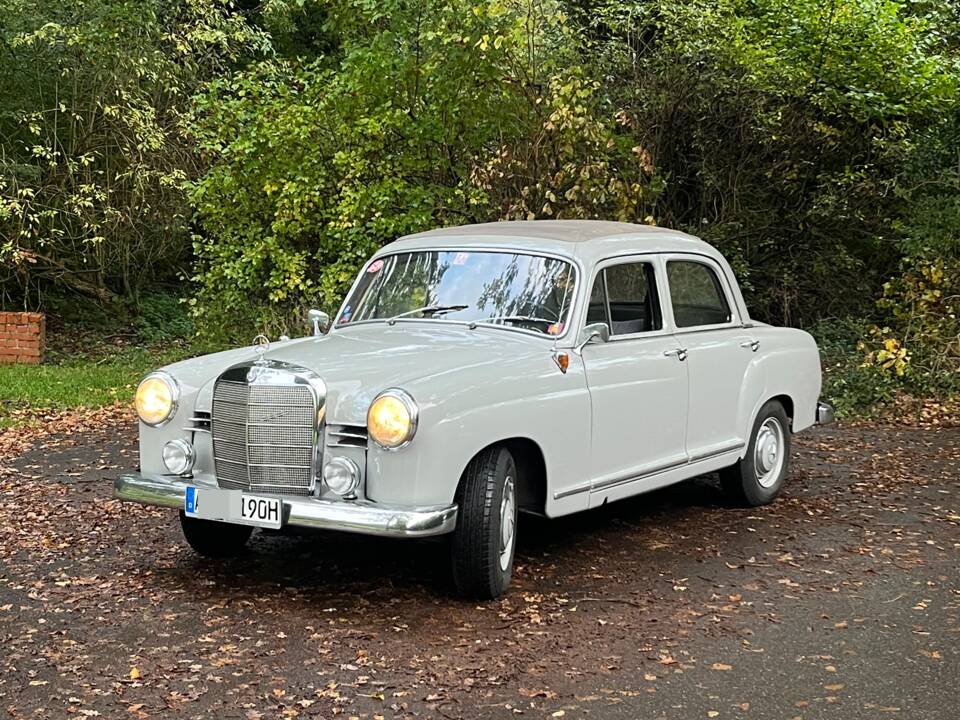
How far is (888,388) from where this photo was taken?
39.9 ft

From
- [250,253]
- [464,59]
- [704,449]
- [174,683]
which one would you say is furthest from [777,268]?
[174,683]

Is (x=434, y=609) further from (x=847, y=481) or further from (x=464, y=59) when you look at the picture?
(x=464, y=59)

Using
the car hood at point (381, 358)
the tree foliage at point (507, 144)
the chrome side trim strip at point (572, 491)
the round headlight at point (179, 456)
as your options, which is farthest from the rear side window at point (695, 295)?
the tree foliage at point (507, 144)

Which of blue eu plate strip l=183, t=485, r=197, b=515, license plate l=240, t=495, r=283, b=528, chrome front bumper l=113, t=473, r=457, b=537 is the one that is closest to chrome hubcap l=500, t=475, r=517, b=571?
chrome front bumper l=113, t=473, r=457, b=537

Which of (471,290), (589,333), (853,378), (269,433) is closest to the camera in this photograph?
(269,433)

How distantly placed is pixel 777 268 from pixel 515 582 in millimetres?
9772

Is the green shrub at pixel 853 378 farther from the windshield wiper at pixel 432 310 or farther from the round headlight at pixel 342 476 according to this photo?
the round headlight at pixel 342 476

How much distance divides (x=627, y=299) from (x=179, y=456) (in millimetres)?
2741

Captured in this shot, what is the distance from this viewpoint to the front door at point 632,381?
6414 millimetres

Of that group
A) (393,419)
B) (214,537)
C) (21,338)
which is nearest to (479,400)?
(393,419)

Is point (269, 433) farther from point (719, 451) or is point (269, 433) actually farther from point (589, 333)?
point (719, 451)

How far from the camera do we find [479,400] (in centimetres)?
561

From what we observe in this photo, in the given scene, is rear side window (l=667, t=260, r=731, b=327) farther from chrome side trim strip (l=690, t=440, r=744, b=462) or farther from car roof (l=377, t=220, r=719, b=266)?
chrome side trim strip (l=690, t=440, r=744, b=462)

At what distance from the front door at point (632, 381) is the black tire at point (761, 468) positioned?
922 millimetres
